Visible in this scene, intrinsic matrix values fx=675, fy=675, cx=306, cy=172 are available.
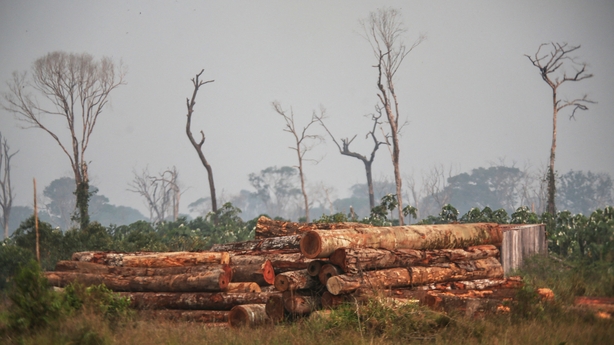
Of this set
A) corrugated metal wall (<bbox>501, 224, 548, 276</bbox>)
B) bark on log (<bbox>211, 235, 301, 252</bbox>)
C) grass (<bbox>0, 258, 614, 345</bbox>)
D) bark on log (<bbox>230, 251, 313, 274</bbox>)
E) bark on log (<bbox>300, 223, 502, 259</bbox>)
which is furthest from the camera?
corrugated metal wall (<bbox>501, 224, 548, 276</bbox>)

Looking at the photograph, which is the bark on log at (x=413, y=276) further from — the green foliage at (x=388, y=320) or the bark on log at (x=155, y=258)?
the bark on log at (x=155, y=258)

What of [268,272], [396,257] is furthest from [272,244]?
[396,257]

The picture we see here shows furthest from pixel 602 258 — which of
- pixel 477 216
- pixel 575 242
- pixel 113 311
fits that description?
pixel 113 311

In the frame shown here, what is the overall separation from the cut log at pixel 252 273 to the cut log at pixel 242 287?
0.24 metres

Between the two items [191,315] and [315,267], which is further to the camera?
[191,315]

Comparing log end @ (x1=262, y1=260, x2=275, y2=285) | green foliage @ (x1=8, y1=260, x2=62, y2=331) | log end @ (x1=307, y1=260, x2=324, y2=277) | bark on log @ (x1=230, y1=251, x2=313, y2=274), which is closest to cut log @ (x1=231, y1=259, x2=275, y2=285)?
log end @ (x1=262, y1=260, x2=275, y2=285)

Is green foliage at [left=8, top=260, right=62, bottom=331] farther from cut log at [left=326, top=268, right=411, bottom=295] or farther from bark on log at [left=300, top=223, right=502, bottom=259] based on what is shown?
cut log at [left=326, top=268, right=411, bottom=295]

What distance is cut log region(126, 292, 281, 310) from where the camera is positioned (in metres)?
12.5

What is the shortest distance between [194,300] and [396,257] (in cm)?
391

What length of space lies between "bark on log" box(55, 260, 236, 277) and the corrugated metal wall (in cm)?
846

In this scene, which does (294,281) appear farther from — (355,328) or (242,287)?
(242,287)

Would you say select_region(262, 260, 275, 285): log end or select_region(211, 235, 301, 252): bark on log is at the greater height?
select_region(211, 235, 301, 252): bark on log

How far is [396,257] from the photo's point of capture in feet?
40.2

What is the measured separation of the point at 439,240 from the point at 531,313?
10.3ft
